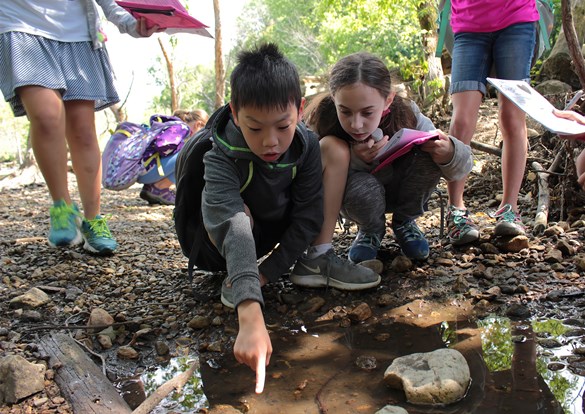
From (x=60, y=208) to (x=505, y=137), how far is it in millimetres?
2464

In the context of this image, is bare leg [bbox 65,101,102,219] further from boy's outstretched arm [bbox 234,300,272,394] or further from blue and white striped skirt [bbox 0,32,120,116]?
boy's outstretched arm [bbox 234,300,272,394]

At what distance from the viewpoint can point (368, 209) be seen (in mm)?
2443

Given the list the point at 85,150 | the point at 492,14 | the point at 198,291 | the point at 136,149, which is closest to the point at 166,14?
the point at 85,150

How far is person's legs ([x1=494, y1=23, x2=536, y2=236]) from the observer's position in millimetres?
2762

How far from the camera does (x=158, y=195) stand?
231 inches

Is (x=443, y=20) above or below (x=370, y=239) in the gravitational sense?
above

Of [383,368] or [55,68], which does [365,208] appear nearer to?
[383,368]

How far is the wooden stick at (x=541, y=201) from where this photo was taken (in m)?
2.88

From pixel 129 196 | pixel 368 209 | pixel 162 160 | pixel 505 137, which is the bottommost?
pixel 129 196

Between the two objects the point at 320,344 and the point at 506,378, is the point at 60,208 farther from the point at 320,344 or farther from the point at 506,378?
the point at 506,378

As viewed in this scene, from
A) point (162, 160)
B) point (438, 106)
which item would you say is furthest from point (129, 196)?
point (438, 106)

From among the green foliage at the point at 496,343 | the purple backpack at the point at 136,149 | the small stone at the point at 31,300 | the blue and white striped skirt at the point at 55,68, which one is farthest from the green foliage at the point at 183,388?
the purple backpack at the point at 136,149

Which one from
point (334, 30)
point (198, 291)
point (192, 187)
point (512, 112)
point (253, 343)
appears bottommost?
point (198, 291)

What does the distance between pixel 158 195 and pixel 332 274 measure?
3912mm
